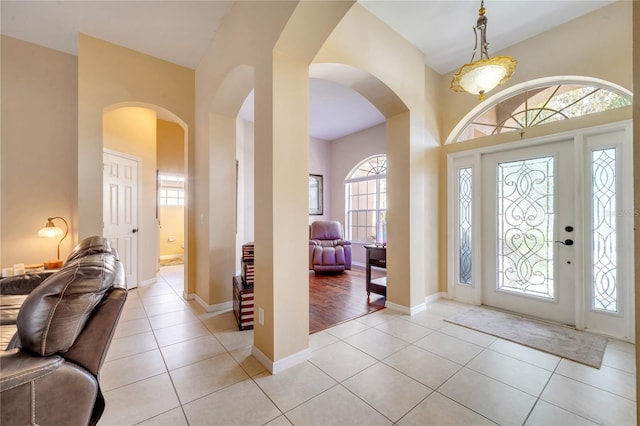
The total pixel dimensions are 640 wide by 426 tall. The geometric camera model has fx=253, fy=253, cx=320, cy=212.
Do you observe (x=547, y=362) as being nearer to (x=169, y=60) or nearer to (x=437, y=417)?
(x=437, y=417)

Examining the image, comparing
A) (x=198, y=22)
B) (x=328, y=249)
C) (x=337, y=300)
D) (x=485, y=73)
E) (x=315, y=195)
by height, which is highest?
(x=198, y=22)

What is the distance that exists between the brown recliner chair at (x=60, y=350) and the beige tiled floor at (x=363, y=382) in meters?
0.62

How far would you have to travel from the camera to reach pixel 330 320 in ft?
9.37

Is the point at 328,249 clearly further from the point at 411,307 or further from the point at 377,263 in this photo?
the point at 411,307

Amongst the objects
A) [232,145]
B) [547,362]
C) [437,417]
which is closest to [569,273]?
[547,362]

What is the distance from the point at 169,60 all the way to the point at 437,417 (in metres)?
4.64

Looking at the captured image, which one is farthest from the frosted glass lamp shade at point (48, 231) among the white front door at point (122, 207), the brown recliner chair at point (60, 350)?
the brown recliner chair at point (60, 350)

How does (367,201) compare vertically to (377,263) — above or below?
above

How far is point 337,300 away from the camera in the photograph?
3.55 m

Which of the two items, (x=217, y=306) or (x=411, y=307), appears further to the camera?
(x=217, y=306)

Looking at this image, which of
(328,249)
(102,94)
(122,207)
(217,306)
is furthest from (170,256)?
(102,94)

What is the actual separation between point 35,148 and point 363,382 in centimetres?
442

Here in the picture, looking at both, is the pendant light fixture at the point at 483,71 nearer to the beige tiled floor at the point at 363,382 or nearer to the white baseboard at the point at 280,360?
the beige tiled floor at the point at 363,382

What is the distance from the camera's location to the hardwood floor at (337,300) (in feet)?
9.55
